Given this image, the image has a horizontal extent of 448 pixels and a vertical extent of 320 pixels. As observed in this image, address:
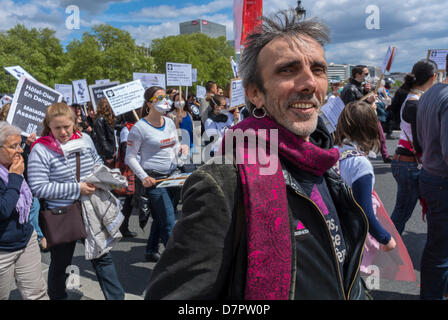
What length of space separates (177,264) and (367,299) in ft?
2.68

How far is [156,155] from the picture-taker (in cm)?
414

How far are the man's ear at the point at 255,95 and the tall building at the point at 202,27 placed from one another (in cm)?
12212

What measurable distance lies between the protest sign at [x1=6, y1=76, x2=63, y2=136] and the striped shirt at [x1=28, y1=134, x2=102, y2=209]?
0.84 meters

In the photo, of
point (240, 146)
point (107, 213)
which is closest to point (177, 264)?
point (240, 146)

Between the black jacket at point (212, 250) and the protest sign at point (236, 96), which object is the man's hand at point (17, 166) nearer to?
the black jacket at point (212, 250)

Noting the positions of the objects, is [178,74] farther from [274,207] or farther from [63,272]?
[274,207]

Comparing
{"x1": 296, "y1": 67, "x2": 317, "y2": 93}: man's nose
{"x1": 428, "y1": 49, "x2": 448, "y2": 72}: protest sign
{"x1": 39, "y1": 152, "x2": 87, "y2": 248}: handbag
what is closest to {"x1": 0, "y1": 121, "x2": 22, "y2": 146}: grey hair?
{"x1": 39, "y1": 152, "x2": 87, "y2": 248}: handbag

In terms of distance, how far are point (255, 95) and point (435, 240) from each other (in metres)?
2.16

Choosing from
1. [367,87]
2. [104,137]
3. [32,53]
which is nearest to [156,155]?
[104,137]

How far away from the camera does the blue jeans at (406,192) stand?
3801 mm

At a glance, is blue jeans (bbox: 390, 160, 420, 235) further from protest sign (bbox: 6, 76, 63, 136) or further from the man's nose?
protest sign (bbox: 6, 76, 63, 136)

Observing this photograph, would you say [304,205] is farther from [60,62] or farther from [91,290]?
[60,62]

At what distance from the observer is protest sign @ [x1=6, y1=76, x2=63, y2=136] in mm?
3680
